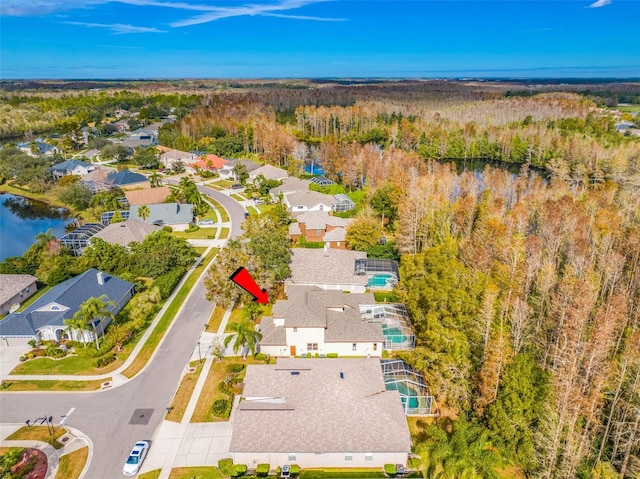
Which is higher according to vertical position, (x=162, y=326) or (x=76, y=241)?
(x=76, y=241)

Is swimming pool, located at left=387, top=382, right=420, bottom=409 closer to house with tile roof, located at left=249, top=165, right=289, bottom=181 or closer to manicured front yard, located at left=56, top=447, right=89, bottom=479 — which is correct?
manicured front yard, located at left=56, top=447, right=89, bottom=479

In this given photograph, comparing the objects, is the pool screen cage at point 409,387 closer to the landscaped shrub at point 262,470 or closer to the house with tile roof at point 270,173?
the landscaped shrub at point 262,470

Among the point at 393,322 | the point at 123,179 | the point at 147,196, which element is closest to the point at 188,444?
the point at 393,322

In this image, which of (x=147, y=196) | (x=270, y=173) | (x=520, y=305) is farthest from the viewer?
(x=270, y=173)

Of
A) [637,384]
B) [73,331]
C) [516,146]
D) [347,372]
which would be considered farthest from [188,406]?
[516,146]

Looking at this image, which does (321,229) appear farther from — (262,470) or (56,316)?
(262,470)

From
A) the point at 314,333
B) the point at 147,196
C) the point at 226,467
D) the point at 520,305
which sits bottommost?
the point at 226,467
